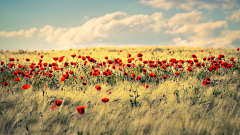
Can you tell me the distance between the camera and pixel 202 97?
2.65 metres

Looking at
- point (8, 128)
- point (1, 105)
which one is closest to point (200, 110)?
point (8, 128)

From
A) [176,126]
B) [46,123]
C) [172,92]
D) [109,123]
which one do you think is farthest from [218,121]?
[46,123]

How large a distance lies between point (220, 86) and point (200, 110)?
1.63 metres

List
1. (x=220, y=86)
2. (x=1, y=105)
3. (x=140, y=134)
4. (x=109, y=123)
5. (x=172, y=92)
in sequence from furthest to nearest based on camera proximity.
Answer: (x=220, y=86)
(x=172, y=92)
(x=1, y=105)
(x=109, y=123)
(x=140, y=134)

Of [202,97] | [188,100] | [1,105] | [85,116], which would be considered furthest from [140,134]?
[1,105]

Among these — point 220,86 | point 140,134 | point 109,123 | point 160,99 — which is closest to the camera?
point 140,134

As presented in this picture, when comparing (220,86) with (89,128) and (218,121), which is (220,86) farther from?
(89,128)

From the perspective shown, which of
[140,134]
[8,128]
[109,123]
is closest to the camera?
[140,134]

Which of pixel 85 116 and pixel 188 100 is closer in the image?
pixel 85 116

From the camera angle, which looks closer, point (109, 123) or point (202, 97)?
point (109, 123)

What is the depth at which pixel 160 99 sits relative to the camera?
2424 mm

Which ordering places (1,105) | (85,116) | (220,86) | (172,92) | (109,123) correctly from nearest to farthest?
(109,123) < (85,116) < (1,105) < (172,92) < (220,86)

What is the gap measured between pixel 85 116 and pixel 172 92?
1.83 metres

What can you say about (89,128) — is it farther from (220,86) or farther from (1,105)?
(220,86)
